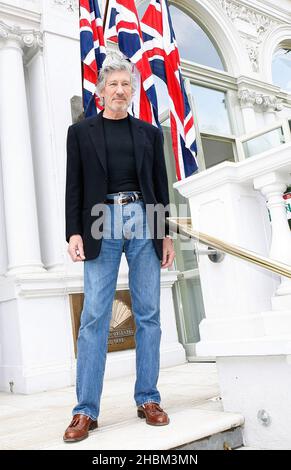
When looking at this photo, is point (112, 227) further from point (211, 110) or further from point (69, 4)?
point (211, 110)

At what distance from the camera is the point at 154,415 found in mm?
1982

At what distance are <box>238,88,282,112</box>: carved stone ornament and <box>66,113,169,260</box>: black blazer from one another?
5348mm

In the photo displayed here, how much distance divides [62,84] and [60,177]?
1.11 meters

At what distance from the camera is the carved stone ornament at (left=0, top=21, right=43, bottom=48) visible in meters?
4.70

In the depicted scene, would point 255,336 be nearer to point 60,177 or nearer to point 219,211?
point 219,211

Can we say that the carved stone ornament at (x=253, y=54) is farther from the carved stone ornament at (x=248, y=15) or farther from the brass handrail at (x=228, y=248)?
the brass handrail at (x=228, y=248)

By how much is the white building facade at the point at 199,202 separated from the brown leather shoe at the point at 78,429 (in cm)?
69

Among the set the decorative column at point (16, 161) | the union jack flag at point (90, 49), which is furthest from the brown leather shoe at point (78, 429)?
the union jack flag at point (90, 49)

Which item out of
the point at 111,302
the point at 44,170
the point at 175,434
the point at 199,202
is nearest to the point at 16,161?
the point at 44,170

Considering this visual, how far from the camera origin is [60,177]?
15.2 feet

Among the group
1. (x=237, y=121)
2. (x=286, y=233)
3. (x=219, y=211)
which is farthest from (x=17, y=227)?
(x=237, y=121)

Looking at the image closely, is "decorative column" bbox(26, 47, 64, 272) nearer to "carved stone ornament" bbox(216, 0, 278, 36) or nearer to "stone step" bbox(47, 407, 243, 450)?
"stone step" bbox(47, 407, 243, 450)

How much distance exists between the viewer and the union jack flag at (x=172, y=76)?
496cm

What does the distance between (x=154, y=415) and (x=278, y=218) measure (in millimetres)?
1143
